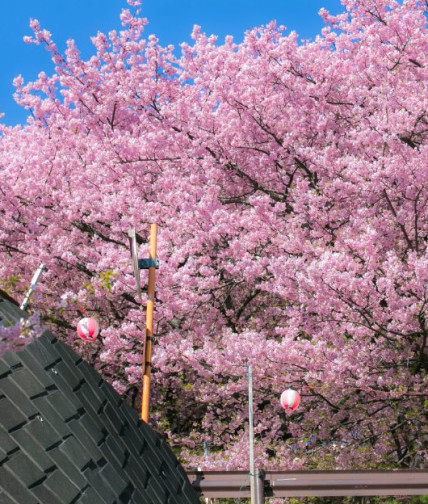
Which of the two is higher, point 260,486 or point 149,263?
point 149,263

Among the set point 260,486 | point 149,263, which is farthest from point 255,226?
point 260,486

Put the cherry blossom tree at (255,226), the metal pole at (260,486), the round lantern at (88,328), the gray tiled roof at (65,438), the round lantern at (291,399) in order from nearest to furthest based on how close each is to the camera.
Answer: the gray tiled roof at (65,438), the metal pole at (260,486), the round lantern at (291,399), the round lantern at (88,328), the cherry blossom tree at (255,226)

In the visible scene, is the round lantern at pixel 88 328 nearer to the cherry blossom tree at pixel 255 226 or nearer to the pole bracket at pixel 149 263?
the pole bracket at pixel 149 263

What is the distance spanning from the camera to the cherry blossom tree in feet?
33.8

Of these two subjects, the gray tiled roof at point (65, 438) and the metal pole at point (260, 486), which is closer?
the gray tiled roof at point (65, 438)

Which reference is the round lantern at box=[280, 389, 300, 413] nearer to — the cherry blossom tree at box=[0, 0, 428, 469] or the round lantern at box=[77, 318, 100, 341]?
the cherry blossom tree at box=[0, 0, 428, 469]

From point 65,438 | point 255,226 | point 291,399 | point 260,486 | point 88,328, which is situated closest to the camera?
point 65,438

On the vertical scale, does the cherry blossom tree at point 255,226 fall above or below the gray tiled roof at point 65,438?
above

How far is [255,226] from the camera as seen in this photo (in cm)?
1185

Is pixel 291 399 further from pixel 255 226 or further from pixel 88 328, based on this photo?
pixel 255 226

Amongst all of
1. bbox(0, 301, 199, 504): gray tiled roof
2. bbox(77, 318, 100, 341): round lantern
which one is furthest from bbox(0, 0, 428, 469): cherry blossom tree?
bbox(0, 301, 199, 504): gray tiled roof

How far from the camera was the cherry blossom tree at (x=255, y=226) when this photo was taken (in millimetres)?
10297

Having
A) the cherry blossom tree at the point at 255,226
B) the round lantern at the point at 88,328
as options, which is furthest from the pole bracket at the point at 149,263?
the cherry blossom tree at the point at 255,226

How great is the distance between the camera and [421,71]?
12945mm
